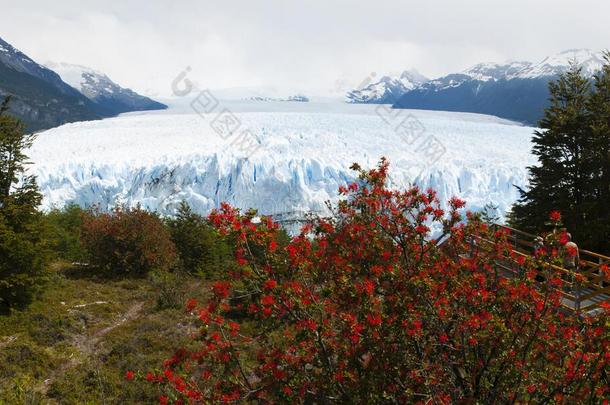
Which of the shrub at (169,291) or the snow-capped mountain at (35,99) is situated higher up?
the snow-capped mountain at (35,99)

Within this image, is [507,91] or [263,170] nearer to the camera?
[263,170]

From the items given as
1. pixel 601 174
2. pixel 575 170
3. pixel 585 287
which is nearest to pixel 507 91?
pixel 575 170

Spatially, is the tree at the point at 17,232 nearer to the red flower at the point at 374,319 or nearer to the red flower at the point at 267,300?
the red flower at the point at 267,300

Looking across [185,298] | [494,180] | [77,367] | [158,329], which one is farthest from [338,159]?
[77,367]

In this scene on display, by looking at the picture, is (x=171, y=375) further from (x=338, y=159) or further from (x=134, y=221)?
(x=338, y=159)

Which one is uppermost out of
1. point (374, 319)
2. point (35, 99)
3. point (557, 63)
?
point (557, 63)

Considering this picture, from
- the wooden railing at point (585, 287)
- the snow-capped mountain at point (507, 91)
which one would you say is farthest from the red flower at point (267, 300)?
the snow-capped mountain at point (507, 91)

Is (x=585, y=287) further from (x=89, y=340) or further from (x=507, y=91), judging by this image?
(x=507, y=91)
